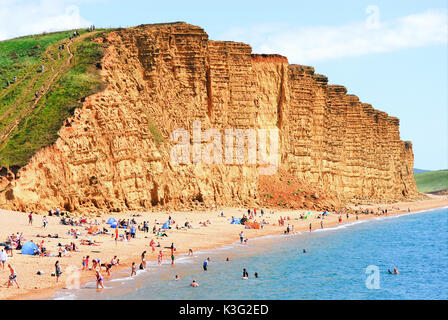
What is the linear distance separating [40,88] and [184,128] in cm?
1642

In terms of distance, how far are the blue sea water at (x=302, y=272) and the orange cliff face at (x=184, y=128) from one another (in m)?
13.4

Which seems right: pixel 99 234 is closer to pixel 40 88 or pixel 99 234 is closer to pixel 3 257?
pixel 3 257

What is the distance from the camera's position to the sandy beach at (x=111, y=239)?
29734mm

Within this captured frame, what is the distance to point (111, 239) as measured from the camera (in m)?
41.8

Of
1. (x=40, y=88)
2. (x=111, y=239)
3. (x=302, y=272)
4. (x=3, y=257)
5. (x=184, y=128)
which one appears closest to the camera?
(x=3, y=257)

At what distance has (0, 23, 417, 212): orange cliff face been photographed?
4984 cm

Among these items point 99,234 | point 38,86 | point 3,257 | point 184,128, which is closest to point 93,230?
point 99,234

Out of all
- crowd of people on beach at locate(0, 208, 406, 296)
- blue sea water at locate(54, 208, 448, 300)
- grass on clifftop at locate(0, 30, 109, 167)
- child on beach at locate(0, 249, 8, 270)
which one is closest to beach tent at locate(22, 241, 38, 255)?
crowd of people on beach at locate(0, 208, 406, 296)

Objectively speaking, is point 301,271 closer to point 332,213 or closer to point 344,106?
point 332,213

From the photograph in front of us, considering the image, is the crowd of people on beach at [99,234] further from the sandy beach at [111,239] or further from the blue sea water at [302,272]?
the blue sea water at [302,272]

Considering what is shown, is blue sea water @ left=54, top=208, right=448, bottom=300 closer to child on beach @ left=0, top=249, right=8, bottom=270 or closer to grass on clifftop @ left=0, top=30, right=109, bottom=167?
child on beach @ left=0, top=249, right=8, bottom=270

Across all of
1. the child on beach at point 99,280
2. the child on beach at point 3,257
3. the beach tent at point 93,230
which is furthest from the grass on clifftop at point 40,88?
the child on beach at point 99,280
